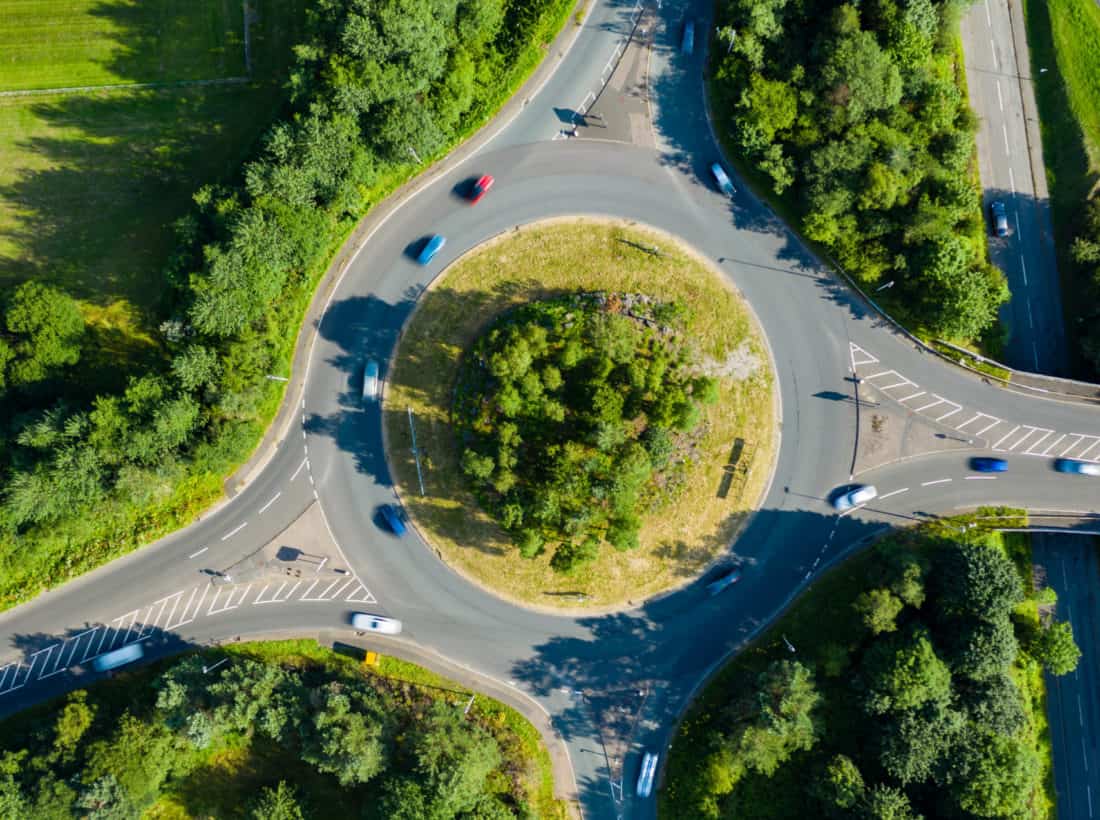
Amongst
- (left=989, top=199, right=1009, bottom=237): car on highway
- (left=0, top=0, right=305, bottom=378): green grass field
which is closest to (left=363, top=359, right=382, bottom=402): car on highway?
(left=0, top=0, right=305, bottom=378): green grass field

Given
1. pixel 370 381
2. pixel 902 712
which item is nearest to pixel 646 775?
pixel 902 712

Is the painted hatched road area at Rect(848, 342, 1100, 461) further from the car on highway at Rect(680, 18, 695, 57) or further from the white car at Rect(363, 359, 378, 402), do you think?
the white car at Rect(363, 359, 378, 402)

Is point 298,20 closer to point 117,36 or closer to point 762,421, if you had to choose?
point 117,36

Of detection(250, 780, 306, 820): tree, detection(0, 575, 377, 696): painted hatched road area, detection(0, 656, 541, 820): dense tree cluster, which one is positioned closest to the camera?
detection(0, 656, 541, 820): dense tree cluster

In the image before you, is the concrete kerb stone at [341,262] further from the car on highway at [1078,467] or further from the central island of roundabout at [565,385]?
the car on highway at [1078,467]

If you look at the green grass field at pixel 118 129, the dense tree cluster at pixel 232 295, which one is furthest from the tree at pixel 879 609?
the green grass field at pixel 118 129
